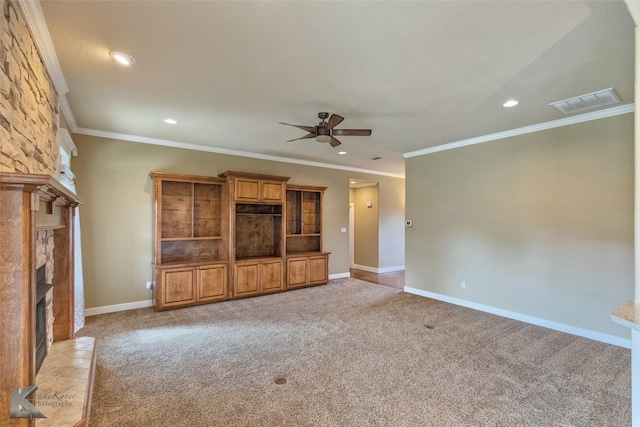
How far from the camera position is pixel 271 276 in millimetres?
5855

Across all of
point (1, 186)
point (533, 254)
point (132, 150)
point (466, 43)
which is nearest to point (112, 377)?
point (1, 186)

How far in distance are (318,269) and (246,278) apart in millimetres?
1659

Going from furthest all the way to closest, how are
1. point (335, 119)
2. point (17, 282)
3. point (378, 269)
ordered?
1. point (378, 269)
2. point (335, 119)
3. point (17, 282)

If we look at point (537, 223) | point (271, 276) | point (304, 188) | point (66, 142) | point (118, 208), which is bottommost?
point (271, 276)

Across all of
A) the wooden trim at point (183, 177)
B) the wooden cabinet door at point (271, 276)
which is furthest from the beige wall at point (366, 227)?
the wooden trim at point (183, 177)

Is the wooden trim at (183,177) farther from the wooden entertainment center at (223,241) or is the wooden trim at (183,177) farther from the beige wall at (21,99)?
the beige wall at (21,99)

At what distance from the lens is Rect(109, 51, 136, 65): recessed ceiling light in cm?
248

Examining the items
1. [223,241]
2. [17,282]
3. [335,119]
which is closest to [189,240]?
[223,241]

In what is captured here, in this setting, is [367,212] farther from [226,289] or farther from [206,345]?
[206,345]

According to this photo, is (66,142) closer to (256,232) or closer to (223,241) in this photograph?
(223,241)

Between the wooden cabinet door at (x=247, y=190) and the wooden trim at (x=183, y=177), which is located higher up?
the wooden trim at (x=183, y=177)

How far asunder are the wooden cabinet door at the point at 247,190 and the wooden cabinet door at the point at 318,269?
72.3 inches

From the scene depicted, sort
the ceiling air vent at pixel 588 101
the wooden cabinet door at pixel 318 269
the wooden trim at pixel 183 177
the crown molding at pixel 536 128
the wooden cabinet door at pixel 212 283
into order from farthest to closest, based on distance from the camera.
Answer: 1. the wooden cabinet door at pixel 318 269
2. the wooden cabinet door at pixel 212 283
3. the wooden trim at pixel 183 177
4. the crown molding at pixel 536 128
5. the ceiling air vent at pixel 588 101

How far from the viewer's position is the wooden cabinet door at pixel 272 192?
5.75 meters
